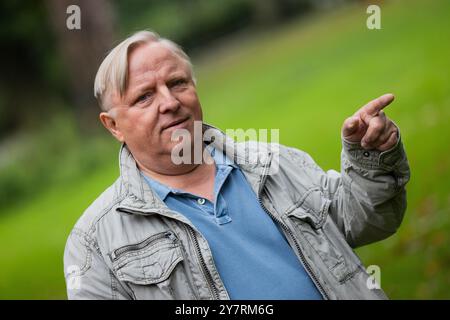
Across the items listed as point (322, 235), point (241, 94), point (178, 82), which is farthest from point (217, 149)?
point (241, 94)

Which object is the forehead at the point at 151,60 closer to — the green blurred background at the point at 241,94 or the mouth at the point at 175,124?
the mouth at the point at 175,124

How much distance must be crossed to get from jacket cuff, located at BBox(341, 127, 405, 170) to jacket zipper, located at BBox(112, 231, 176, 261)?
0.66 meters

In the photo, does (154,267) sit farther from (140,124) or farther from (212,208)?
(140,124)

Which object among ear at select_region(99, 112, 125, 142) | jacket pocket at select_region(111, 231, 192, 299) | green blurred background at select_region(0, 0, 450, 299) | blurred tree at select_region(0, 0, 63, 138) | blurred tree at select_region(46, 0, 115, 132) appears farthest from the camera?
blurred tree at select_region(0, 0, 63, 138)

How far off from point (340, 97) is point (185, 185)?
140 inches

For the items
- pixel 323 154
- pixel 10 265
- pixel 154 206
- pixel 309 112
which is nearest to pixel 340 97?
pixel 309 112

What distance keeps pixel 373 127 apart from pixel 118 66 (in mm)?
884

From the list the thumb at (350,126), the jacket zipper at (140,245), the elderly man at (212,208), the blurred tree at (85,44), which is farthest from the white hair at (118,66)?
the blurred tree at (85,44)

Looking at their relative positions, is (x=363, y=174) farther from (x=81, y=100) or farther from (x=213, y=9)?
(x=213, y=9)

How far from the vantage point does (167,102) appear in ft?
7.13

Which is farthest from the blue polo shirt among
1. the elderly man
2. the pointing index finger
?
the pointing index finger

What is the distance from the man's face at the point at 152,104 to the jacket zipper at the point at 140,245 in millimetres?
322

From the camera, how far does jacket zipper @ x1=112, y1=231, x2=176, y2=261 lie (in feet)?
6.61

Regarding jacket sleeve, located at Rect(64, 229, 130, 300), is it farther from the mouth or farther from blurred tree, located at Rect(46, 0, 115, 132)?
blurred tree, located at Rect(46, 0, 115, 132)
